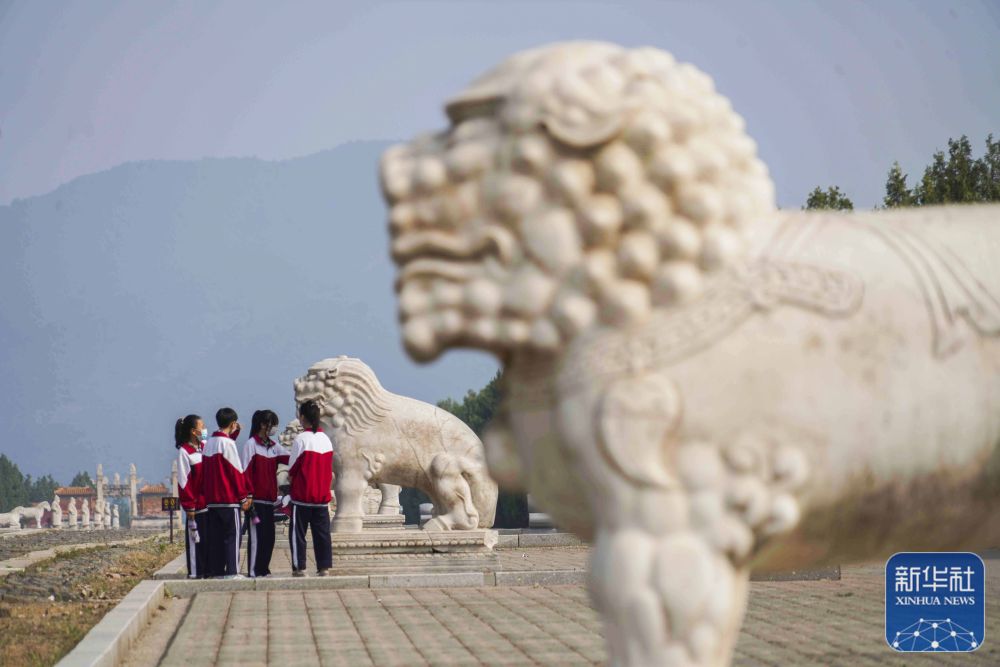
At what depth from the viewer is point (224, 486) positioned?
14.9 metres

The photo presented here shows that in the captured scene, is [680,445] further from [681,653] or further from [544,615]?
[544,615]

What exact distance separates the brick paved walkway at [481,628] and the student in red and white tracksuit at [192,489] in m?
0.95

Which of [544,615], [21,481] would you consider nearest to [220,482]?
[544,615]

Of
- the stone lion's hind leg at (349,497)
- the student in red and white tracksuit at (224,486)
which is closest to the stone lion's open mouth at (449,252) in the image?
the student in red and white tracksuit at (224,486)

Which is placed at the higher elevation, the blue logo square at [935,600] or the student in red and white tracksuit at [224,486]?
the student in red and white tracksuit at [224,486]

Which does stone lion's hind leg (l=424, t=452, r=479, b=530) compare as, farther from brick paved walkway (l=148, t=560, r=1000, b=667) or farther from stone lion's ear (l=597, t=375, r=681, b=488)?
stone lion's ear (l=597, t=375, r=681, b=488)

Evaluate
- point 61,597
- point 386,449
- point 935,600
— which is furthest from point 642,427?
point 386,449

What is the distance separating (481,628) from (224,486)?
451 centimetres

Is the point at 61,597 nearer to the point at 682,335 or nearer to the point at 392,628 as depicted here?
the point at 392,628

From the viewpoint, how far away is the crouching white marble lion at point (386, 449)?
1955cm

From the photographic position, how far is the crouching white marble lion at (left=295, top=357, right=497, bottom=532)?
770 inches

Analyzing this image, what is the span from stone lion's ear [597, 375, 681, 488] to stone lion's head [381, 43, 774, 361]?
0.18 meters

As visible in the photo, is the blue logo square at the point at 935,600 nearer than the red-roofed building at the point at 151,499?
Yes

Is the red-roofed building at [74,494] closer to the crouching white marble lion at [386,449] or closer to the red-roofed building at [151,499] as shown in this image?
the red-roofed building at [151,499]
